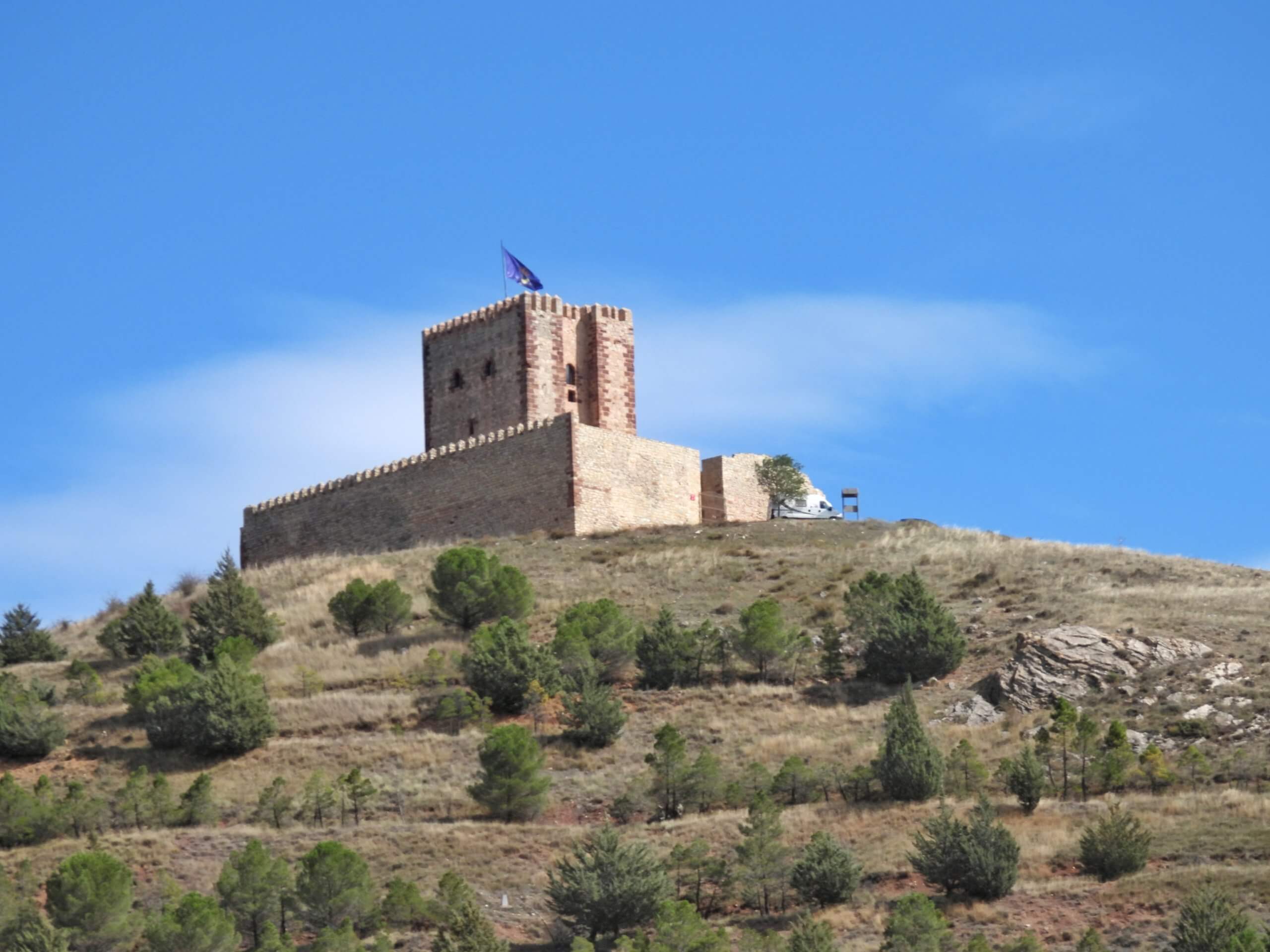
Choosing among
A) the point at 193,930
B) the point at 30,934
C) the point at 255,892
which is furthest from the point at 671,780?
the point at 30,934

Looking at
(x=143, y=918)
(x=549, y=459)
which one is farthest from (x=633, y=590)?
(x=143, y=918)

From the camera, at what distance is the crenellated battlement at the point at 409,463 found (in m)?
57.9

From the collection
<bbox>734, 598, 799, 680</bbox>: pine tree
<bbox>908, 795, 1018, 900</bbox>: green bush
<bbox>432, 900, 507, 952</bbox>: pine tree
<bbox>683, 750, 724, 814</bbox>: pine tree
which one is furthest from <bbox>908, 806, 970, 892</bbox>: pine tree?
<bbox>734, 598, 799, 680</bbox>: pine tree

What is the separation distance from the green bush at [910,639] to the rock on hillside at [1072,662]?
1.24 m

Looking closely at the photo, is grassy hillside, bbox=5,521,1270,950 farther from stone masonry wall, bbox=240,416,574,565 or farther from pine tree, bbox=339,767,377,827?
stone masonry wall, bbox=240,416,574,565

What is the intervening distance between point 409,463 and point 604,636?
49.1ft

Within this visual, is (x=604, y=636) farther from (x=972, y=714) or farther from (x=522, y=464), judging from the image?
(x=522, y=464)

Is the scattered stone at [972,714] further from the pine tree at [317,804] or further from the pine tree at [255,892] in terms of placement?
the pine tree at [255,892]

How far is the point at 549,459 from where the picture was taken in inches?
2247

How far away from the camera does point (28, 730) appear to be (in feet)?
143

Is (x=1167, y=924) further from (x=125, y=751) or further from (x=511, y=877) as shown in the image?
(x=125, y=751)

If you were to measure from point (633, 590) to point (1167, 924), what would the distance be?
22283 mm

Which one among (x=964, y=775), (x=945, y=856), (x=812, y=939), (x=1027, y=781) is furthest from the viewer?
(x=964, y=775)

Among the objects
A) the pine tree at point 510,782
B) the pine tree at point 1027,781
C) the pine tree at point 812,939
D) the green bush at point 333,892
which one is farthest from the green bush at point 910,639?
the green bush at point 333,892
